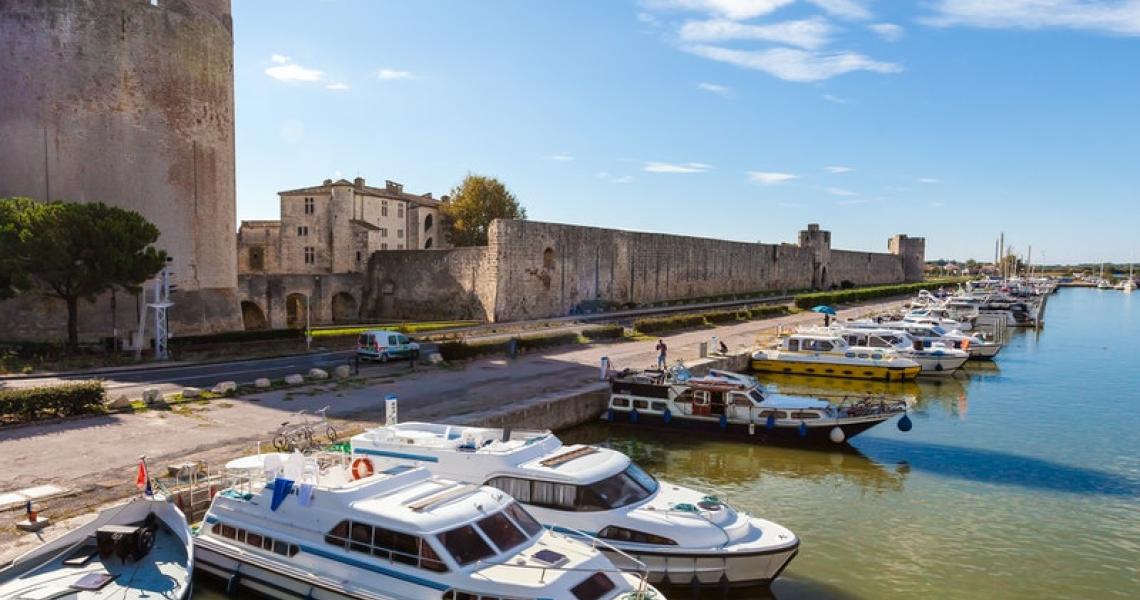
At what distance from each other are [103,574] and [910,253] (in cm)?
11016

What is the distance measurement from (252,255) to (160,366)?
3253 centimetres

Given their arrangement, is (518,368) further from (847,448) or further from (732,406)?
(847,448)

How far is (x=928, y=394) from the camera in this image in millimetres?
27766

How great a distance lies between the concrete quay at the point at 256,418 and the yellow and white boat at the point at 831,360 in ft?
10.6

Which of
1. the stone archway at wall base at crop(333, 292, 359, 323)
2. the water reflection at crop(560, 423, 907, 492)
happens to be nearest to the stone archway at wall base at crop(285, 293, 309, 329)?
the stone archway at wall base at crop(333, 292, 359, 323)

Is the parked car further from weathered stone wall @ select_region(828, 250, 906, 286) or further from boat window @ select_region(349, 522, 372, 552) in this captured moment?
weathered stone wall @ select_region(828, 250, 906, 286)

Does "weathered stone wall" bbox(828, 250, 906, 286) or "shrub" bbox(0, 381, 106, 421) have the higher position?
"weathered stone wall" bbox(828, 250, 906, 286)

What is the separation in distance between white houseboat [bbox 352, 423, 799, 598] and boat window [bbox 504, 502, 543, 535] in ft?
4.02

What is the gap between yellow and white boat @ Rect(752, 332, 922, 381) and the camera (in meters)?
29.3

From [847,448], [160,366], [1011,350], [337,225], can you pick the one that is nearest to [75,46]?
[160,366]

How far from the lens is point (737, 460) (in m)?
18.1

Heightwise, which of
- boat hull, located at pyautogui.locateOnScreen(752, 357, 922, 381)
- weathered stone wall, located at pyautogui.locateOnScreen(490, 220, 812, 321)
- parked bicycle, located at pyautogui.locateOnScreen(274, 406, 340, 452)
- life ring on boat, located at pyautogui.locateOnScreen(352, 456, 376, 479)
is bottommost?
boat hull, located at pyautogui.locateOnScreen(752, 357, 922, 381)

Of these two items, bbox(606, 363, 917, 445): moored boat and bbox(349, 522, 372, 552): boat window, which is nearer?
bbox(349, 522, 372, 552): boat window

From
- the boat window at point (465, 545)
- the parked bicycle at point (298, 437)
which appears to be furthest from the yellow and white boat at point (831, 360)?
the boat window at point (465, 545)
